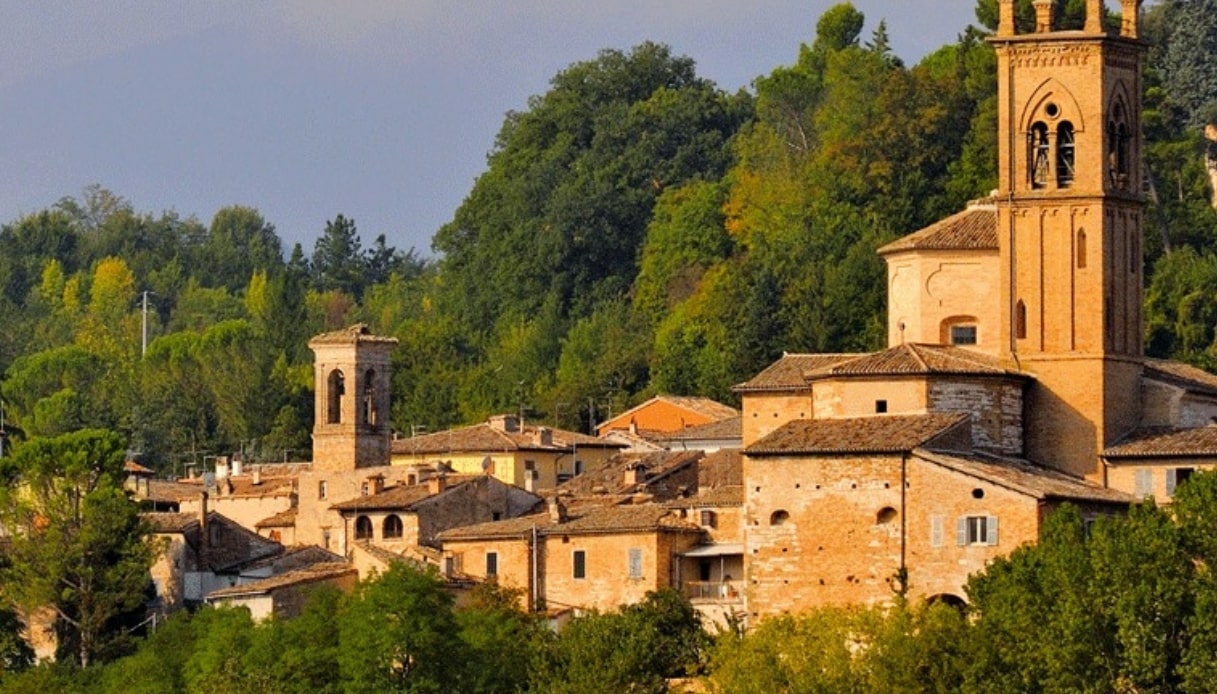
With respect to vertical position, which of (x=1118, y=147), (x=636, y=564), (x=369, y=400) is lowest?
(x=636, y=564)

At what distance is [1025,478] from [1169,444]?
2855 millimetres

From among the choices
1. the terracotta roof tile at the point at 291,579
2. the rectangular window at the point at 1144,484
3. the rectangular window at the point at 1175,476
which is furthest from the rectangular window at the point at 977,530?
the terracotta roof tile at the point at 291,579

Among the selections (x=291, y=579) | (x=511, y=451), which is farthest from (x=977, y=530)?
(x=511, y=451)

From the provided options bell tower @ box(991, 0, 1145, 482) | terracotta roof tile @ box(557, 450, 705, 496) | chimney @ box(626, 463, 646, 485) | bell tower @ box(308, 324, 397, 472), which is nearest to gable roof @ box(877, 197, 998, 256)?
bell tower @ box(991, 0, 1145, 482)

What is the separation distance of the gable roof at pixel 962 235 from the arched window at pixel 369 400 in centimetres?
1445

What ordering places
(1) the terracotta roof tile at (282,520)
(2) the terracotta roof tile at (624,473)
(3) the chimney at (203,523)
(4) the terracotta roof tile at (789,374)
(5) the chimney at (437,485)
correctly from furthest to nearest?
(1) the terracotta roof tile at (282,520) < (3) the chimney at (203,523) < (2) the terracotta roof tile at (624,473) < (5) the chimney at (437,485) < (4) the terracotta roof tile at (789,374)

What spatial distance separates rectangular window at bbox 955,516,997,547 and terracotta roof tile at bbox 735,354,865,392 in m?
6.23

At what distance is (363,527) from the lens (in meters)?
63.4

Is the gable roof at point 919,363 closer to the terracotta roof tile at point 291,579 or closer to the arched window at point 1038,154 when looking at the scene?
the arched window at point 1038,154

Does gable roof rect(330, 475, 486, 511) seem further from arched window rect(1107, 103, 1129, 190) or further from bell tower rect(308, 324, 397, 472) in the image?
arched window rect(1107, 103, 1129, 190)

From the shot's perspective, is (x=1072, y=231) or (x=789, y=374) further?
(x=789, y=374)

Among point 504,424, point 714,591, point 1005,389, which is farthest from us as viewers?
point 504,424

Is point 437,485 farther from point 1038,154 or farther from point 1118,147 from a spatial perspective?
point 1118,147

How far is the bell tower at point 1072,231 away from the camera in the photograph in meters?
54.6
